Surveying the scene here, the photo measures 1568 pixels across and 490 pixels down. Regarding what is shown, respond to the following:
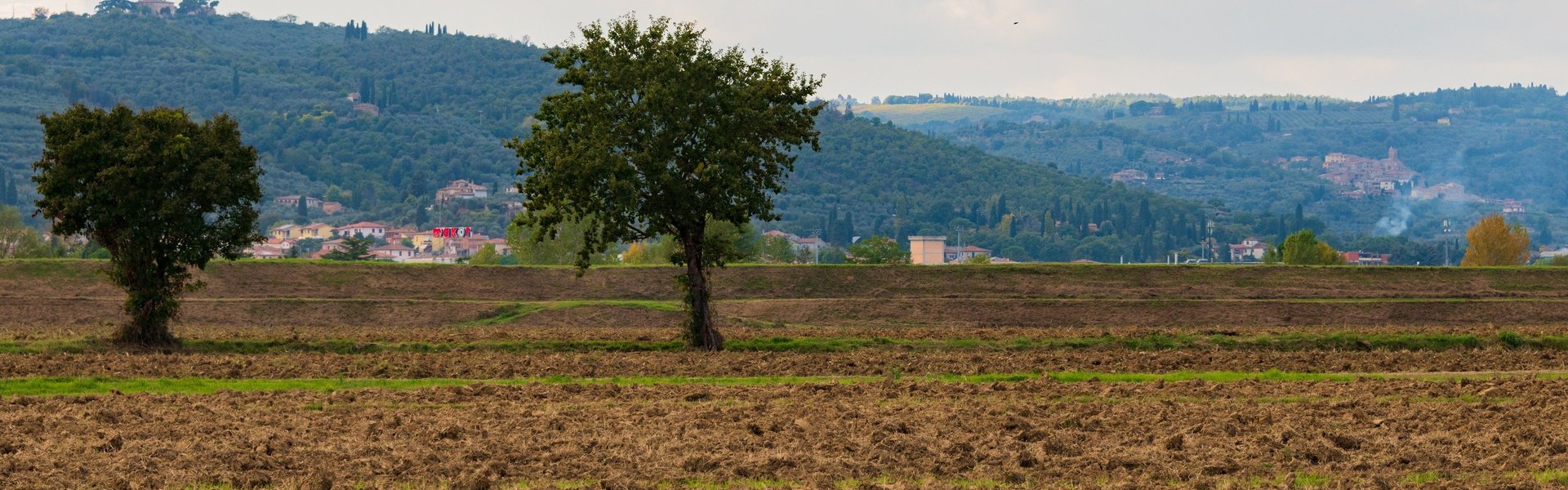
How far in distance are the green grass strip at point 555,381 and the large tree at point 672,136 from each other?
10.7 meters

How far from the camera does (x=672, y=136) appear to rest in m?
48.8

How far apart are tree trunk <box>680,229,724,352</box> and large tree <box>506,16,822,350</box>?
3cm

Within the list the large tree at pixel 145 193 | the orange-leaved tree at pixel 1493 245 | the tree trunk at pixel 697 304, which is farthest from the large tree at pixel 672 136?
the orange-leaved tree at pixel 1493 245

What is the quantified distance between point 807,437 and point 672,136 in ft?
75.7

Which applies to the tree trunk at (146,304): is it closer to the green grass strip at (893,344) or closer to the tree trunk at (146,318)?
the tree trunk at (146,318)

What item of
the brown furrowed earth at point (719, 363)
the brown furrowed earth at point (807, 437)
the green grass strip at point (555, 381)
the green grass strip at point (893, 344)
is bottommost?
the green grass strip at point (893, 344)

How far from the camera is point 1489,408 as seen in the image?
30.4 metres

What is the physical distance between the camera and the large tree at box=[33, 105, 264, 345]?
1876 inches

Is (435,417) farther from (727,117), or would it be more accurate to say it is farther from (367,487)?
(727,117)

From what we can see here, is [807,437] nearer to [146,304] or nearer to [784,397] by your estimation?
[784,397]

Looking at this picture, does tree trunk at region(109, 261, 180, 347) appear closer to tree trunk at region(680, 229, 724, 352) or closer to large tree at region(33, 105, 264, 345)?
large tree at region(33, 105, 264, 345)

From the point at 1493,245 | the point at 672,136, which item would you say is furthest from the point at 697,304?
the point at 1493,245

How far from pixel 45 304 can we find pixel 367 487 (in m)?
52.2

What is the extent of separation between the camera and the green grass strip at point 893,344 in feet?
158
